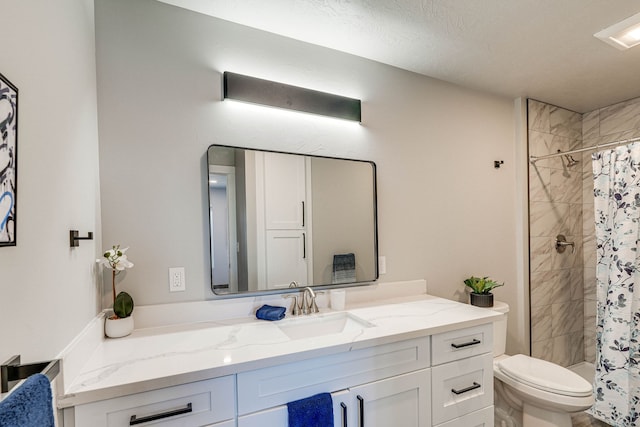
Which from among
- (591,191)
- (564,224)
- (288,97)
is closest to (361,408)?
(288,97)

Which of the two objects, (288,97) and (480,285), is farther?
(480,285)

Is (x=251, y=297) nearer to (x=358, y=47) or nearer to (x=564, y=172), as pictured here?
(x=358, y=47)

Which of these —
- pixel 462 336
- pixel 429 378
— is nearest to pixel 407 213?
pixel 462 336

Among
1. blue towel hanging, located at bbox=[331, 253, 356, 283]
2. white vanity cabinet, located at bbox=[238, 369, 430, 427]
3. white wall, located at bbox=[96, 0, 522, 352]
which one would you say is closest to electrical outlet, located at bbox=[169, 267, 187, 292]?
white wall, located at bbox=[96, 0, 522, 352]

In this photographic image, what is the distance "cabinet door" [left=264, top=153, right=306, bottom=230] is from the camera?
1.74m

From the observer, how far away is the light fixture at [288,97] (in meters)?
1.64

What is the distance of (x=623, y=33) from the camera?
1638mm

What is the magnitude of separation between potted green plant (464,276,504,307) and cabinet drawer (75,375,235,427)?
5.96 feet

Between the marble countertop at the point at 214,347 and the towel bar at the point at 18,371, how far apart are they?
1.11ft

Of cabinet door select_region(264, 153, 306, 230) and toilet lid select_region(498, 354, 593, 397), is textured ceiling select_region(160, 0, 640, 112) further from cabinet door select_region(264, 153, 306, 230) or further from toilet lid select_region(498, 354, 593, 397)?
toilet lid select_region(498, 354, 593, 397)

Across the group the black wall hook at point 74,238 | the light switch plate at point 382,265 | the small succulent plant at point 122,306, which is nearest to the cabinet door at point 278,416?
the small succulent plant at point 122,306

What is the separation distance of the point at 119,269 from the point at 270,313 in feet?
2.26

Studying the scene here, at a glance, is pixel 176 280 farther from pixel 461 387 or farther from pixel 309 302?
pixel 461 387

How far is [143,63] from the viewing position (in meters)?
1.51
